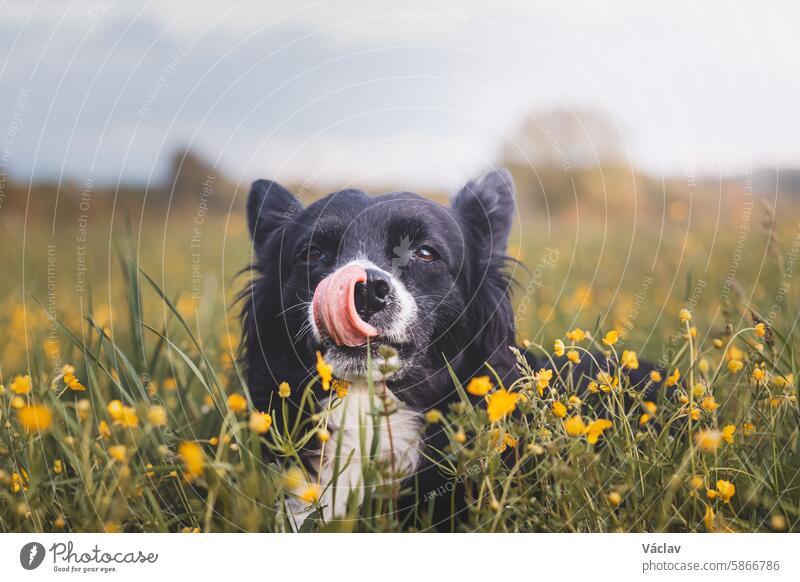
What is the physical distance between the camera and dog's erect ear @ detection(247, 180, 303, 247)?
3281mm

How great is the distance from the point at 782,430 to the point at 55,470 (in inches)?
107

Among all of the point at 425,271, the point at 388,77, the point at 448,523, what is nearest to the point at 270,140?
the point at 388,77

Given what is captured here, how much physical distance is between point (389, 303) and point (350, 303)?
0.22 m

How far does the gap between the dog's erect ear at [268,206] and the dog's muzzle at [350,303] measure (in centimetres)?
67

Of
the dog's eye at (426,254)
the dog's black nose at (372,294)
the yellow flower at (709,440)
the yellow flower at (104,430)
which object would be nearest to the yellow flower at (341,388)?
the dog's black nose at (372,294)

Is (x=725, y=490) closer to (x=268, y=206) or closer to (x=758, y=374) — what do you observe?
(x=758, y=374)

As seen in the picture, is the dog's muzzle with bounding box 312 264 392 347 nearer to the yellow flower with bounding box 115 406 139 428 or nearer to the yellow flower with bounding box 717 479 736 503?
the yellow flower with bounding box 115 406 139 428

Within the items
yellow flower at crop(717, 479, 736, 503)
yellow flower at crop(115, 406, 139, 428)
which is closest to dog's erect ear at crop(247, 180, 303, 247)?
yellow flower at crop(115, 406, 139, 428)

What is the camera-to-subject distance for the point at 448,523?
262 cm

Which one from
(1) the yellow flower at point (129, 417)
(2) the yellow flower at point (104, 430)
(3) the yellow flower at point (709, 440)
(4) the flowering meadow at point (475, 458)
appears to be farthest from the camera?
(2) the yellow flower at point (104, 430)

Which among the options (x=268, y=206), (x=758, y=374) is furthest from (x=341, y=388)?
(x=758, y=374)

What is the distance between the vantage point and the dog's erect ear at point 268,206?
3.28 m

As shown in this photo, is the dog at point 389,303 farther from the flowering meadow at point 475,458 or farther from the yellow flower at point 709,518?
the yellow flower at point 709,518
